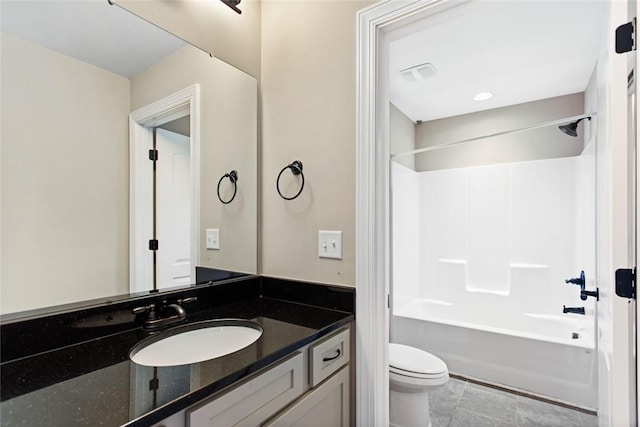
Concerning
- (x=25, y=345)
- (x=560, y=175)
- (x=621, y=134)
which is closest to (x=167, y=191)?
(x=25, y=345)

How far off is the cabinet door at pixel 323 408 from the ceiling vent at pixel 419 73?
2.12 meters

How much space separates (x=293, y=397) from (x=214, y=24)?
157cm

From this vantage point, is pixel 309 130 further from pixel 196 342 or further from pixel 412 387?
pixel 412 387

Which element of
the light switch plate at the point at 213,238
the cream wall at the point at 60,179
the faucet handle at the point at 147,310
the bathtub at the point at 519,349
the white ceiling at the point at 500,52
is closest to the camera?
the cream wall at the point at 60,179

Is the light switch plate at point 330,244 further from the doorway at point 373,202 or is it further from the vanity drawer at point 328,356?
the vanity drawer at point 328,356

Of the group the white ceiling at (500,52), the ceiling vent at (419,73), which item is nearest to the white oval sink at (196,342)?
the white ceiling at (500,52)

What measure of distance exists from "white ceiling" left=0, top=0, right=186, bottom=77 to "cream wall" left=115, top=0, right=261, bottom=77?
5 cm

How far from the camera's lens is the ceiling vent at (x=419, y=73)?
7.69 feet

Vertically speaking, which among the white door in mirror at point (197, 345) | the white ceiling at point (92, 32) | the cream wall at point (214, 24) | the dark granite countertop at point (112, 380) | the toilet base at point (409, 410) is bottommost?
the toilet base at point (409, 410)

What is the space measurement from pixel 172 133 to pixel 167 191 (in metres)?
0.25

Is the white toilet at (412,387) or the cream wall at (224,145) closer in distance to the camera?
the cream wall at (224,145)

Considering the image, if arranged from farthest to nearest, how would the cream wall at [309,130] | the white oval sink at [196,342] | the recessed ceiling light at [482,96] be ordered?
the recessed ceiling light at [482,96] < the cream wall at [309,130] < the white oval sink at [196,342]

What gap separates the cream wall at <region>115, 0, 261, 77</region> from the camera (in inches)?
48.5

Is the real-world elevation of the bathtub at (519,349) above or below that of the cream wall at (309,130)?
below
